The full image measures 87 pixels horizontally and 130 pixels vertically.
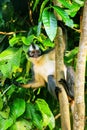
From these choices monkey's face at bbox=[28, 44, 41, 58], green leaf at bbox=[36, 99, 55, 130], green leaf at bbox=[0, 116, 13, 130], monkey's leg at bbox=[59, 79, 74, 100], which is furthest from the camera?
monkey's face at bbox=[28, 44, 41, 58]

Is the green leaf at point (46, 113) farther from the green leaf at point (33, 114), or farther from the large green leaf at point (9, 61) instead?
the large green leaf at point (9, 61)

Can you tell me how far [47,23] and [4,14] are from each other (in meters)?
1.39

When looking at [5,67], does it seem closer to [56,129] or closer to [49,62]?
[49,62]

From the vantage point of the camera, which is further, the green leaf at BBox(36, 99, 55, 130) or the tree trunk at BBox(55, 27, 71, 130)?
the green leaf at BBox(36, 99, 55, 130)

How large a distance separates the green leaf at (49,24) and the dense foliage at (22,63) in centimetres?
40

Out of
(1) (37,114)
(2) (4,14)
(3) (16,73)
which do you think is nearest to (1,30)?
(2) (4,14)

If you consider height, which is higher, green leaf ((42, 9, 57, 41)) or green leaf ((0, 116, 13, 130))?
green leaf ((42, 9, 57, 41))

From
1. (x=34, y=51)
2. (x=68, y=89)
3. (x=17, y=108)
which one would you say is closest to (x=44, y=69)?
(x=34, y=51)

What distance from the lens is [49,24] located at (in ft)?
6.74

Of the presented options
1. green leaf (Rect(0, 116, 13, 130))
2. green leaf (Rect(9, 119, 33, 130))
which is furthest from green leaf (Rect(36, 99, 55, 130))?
green leaf (Rect(0, 116, 13, 130))

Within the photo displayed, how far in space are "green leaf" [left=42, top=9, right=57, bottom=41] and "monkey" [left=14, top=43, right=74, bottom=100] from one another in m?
1.16

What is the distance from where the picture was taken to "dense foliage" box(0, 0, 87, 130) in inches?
115

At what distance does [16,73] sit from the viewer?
3418 mm

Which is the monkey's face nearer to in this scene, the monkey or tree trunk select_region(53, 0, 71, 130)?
the monkey
